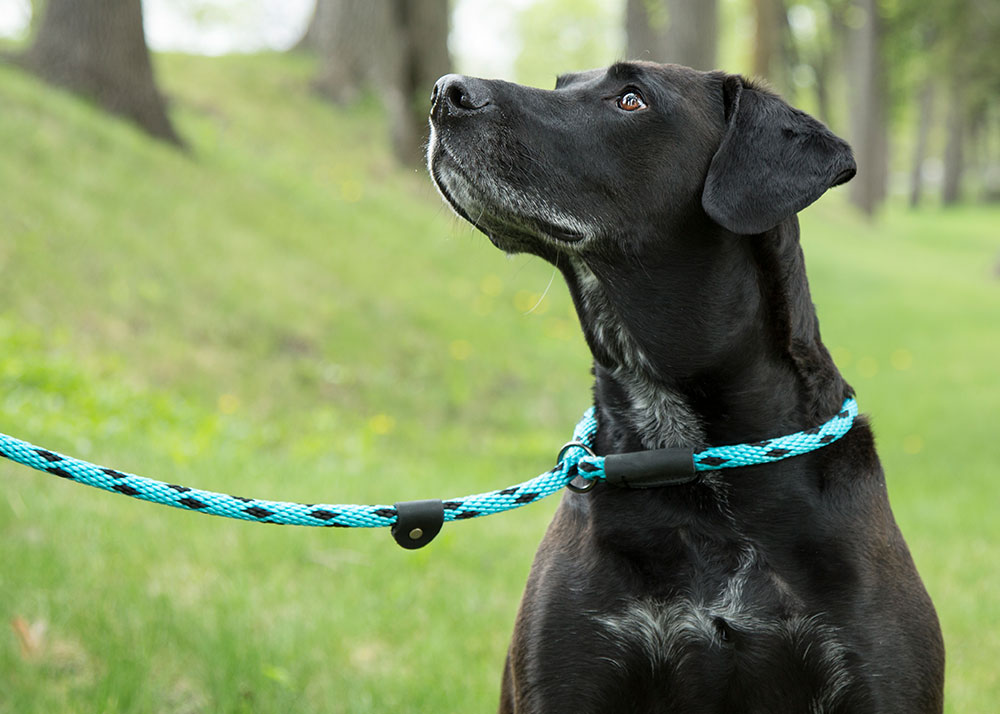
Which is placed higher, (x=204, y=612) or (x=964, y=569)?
(x=964, y=569)

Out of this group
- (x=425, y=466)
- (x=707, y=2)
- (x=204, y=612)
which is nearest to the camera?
(x=204, y=612)

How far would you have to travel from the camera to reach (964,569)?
19.1 ft

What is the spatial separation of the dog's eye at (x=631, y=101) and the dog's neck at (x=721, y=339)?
0.40m

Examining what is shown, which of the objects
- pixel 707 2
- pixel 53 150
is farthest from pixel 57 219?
pixel 707 2

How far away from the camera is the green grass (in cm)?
407

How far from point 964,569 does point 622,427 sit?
143 inches

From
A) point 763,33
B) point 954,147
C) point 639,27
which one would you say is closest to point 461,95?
point 639,27

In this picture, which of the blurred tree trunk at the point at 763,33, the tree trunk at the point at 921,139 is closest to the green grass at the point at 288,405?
the blurred tree trunk at the point at 763,33

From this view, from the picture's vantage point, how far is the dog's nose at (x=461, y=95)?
9.44ft

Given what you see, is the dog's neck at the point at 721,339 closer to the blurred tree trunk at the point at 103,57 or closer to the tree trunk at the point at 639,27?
the blurred tree trunk at the point at 103,57

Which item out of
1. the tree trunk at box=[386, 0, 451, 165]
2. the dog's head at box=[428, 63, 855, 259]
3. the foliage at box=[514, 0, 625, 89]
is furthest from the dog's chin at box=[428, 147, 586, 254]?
the foliage at box=[514, 0, 625, 89]

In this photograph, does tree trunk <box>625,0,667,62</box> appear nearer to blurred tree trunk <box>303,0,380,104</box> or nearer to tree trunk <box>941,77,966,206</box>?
blurred tree trunk <box>303,0,380,104</box>

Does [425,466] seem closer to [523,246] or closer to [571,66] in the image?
[523,246]

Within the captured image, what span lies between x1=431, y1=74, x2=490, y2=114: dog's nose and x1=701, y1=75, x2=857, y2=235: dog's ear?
26.2 inches
